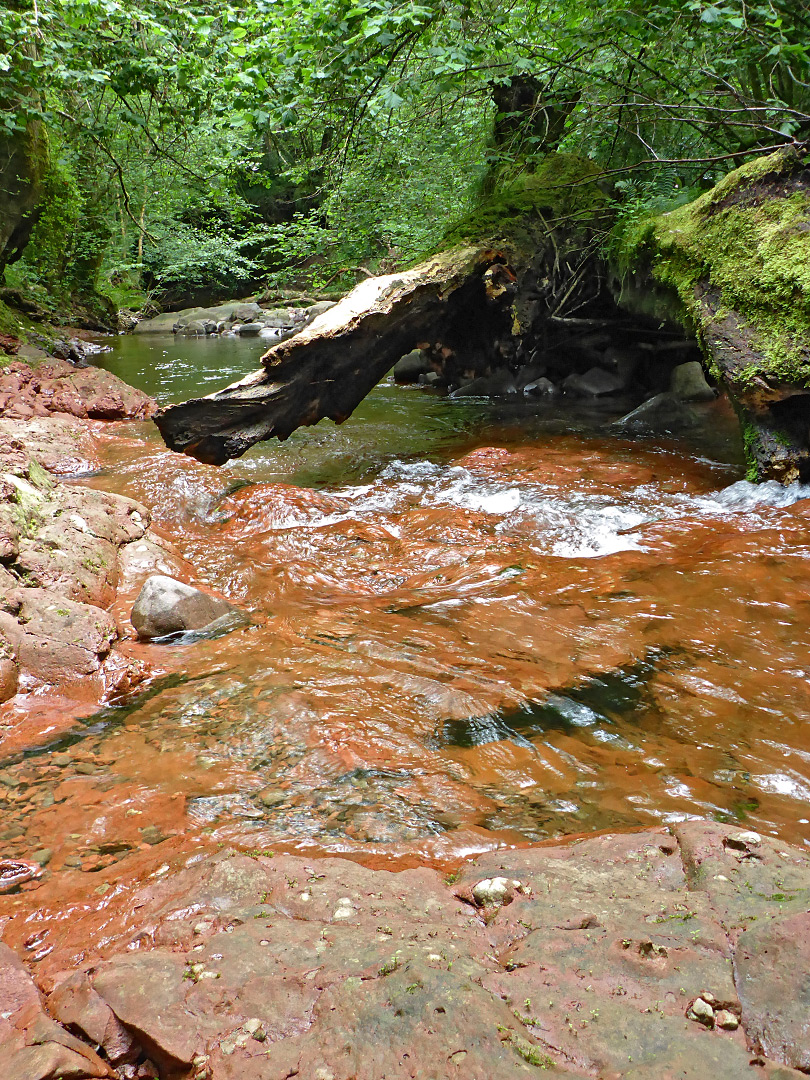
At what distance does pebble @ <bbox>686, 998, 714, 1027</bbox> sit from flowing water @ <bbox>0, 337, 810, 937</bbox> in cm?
99

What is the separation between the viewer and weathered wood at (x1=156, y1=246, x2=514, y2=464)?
6438 millimetres

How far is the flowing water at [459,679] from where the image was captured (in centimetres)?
250

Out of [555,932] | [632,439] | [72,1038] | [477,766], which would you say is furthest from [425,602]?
[632,439]

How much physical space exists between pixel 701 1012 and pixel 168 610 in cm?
337

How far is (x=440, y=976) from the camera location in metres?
1.50

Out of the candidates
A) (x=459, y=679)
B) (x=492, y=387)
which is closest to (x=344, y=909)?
(x=459, y=679)

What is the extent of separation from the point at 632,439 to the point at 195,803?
7106mm

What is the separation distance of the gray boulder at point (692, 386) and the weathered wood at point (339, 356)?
317 cm

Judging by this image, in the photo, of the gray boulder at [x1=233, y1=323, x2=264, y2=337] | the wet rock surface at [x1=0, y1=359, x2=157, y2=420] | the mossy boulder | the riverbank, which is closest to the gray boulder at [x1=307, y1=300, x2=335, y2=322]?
the gray boulder at [x1=233, y1=323, x2=264, y2=337]

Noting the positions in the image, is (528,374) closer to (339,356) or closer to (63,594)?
(339,356)

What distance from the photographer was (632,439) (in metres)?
8.25

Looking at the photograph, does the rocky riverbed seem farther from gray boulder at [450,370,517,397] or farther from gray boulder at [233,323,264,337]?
gray boulder at [233,323,264,337]

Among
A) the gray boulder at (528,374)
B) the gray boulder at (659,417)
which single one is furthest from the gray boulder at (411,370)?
the gray boulder at (659,417)

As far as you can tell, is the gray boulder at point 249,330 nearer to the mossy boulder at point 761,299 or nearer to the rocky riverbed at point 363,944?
the mossy boulder at point 761,299
